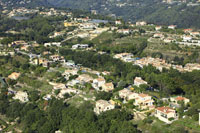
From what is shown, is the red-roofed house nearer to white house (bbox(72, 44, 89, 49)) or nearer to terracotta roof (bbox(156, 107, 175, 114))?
terracotta roof (bbox(156, 107, 175, 114))

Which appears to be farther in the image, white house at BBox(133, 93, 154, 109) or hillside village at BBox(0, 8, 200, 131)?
hillside village at BBox(0, 8, 200, 131)

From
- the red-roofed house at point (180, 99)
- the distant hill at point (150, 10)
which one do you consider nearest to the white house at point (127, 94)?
the red-roofed house at point (180, 99)

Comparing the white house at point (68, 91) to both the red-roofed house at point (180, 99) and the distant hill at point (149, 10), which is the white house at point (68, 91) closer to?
the red-roofed house at point (180, 99)

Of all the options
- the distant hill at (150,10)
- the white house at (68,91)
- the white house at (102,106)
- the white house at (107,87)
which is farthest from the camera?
the distant hill at (150,10)

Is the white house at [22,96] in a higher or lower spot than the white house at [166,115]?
lower

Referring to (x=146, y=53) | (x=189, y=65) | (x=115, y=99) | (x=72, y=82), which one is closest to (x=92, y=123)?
(x=115, y=99)

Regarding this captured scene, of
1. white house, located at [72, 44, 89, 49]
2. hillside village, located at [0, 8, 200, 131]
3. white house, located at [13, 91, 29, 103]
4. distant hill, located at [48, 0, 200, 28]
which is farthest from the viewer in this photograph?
distant hill, located at [48, 0, 200, 28]

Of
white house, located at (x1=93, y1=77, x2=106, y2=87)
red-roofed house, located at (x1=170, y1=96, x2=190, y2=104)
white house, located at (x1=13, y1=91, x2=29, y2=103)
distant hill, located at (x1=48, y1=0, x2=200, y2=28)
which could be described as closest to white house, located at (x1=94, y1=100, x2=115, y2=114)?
white house, located at (x1=93, y1=77, x2=106, y2=87)

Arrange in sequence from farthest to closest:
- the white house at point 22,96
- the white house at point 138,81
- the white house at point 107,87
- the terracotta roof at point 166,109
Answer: the white house at point 22,96 < the white house at point 138,81 < the white house at point 107,87 < the terracotta roof at point 166,109
